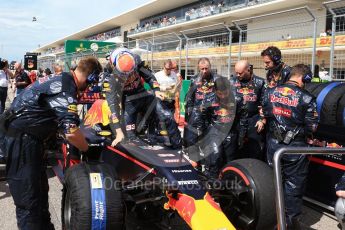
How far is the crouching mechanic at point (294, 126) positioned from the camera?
144 inches

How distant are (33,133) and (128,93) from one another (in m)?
1.28

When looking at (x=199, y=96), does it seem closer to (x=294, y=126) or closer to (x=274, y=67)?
(x=274, y=67)

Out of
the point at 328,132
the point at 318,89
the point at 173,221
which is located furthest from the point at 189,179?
the point at 318,89

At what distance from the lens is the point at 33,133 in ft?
9.86

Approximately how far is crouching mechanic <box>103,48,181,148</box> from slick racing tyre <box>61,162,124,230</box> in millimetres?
564

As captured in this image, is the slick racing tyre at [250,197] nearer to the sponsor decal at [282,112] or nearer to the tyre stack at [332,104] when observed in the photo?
the sponsor decal at [282,112]

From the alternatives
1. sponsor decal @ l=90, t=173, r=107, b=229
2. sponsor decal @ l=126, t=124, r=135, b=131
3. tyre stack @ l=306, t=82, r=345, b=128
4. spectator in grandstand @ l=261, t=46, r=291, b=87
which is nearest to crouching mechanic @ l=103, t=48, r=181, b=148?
sponsor decal @ l=126, t=124, r=135, b=131

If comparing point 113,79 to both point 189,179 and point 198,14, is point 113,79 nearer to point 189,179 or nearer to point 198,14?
point 189,179

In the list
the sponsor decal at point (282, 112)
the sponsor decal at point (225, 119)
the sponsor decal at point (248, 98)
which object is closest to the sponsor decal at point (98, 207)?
the sponsor decal at point (282, 112)

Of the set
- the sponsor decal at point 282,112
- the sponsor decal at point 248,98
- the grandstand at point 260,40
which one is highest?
the grandstand at point 260,40

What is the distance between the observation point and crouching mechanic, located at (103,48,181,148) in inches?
144

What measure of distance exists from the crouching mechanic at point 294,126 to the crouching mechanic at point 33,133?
1825 millimetres

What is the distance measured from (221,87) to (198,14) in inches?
1264

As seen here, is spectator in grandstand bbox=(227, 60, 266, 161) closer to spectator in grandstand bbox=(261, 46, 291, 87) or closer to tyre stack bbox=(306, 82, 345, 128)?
spectator in grandstand bbox=(261, 46, 291, 87)
